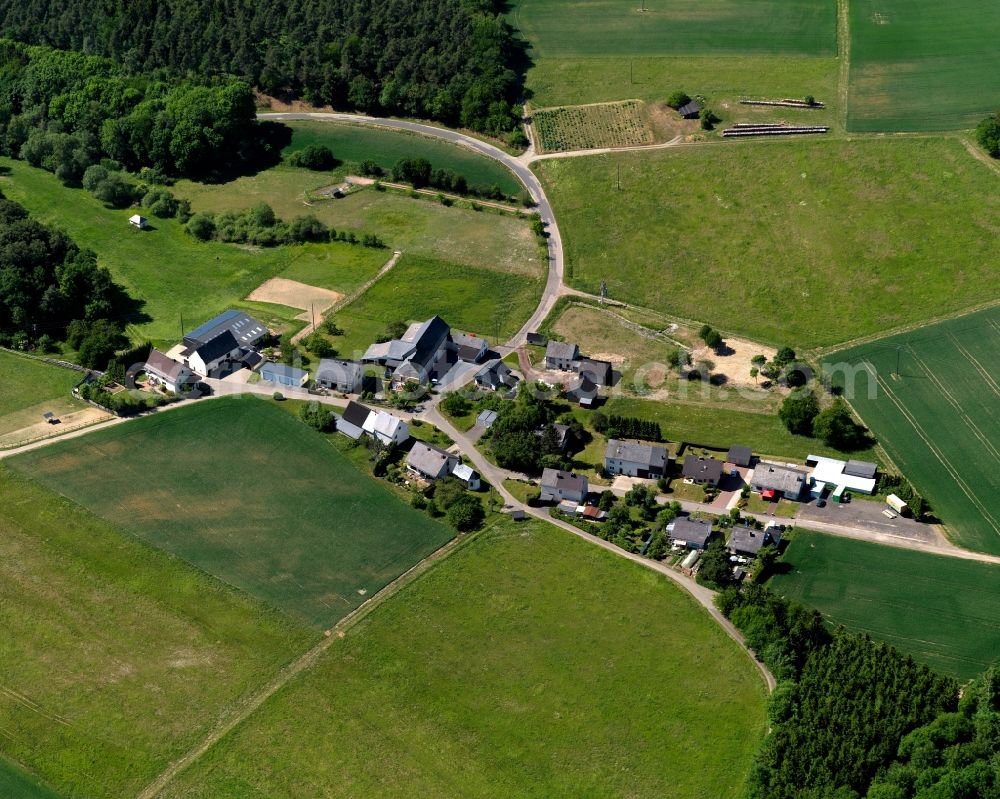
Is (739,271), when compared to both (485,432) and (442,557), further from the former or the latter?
(442,557)

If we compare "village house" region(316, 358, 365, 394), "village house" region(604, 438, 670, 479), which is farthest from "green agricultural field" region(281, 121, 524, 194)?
"village house" region(604, 438, 670, 479)

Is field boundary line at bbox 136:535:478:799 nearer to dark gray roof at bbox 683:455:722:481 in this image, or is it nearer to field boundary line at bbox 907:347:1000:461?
dark gray roof at bbox 683:455:722:481

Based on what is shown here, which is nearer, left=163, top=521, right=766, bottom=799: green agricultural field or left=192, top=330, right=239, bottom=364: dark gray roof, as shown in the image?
left=163, top=521, right=766, bottom=799: green agricultural field

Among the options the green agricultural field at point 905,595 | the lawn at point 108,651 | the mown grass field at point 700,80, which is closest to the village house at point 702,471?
the green agricultural field at point 905,595

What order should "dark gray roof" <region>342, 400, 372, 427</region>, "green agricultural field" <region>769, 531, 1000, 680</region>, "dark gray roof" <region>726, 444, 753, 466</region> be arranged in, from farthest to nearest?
"dark gray roof" <region>342, 400, 372, 427</region> → "dark gray roof" <region>726, 444, 753, 466</region> → "green agricultural field" <region>769, 531, 1000, 680</region>

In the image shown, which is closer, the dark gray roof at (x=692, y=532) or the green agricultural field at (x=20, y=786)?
the green agricultural field at (x=20, y=786)

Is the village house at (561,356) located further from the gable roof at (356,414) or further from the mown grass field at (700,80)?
the mown grass field at (700,80)
